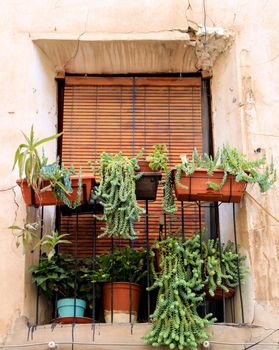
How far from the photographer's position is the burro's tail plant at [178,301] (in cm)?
559

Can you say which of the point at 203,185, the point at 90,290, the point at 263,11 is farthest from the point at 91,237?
the point at 263,11

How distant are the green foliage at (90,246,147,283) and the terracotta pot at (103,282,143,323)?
7cm

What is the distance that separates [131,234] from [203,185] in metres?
0.63

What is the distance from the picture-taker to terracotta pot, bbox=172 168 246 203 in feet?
19.5

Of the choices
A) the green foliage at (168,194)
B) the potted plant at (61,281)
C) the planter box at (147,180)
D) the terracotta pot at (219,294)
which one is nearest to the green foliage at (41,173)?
the potted plant at (61,281)

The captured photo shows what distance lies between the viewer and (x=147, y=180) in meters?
6.08

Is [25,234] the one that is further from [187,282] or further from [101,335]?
[187,282]

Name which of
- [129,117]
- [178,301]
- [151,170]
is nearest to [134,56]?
[129,117]

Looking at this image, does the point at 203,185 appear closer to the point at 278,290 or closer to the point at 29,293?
the point at 278,290

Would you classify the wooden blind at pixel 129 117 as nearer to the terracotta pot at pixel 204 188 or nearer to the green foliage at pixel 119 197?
the terracotta pot at pixel 204 188

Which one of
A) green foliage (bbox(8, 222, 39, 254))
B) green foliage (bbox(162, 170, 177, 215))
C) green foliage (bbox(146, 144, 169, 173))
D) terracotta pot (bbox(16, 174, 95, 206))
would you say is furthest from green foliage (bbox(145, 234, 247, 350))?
green foliage (bbox(8, 222, 39, 254))

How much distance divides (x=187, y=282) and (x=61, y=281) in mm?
967

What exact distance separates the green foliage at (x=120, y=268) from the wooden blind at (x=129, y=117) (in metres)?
0.66

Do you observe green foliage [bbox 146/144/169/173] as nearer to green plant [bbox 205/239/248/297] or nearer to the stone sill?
green plant [bbox 205/239/248/297]
